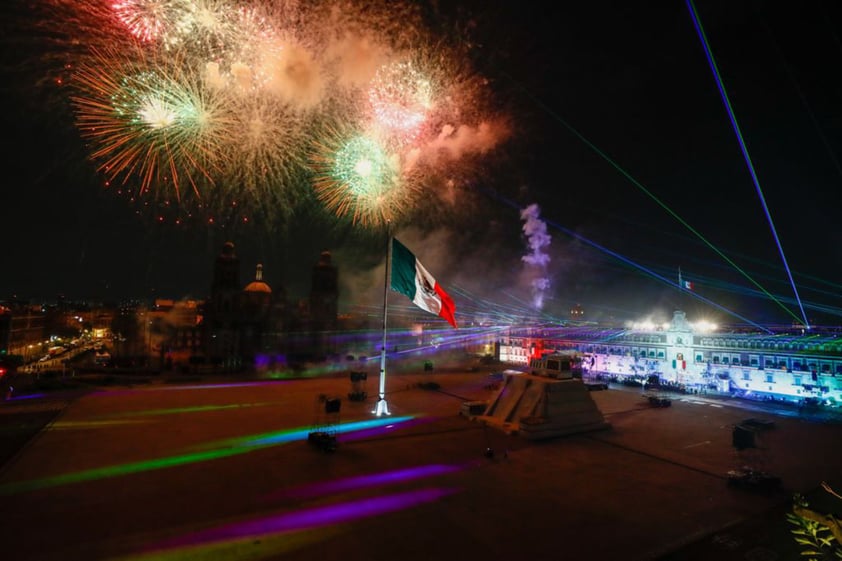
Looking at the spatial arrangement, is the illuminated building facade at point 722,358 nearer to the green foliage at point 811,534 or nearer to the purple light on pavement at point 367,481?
the green foliage at point 811,534

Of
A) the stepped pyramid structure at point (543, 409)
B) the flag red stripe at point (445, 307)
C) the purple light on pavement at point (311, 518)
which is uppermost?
the flag red stripe at point (445, 307)

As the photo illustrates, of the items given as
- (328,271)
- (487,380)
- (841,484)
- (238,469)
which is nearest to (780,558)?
(841,484)

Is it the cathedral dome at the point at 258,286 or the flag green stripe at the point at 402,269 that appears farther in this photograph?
the cathedral dome at the point at 258,286

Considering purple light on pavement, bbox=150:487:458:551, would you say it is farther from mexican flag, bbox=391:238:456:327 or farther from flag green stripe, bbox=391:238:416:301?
flag green stripe, bbox=391:238:416:301

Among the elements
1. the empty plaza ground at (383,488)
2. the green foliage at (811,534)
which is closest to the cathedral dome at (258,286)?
the empty plaza ground at (383,488)

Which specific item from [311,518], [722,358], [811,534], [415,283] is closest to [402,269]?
[415,283]

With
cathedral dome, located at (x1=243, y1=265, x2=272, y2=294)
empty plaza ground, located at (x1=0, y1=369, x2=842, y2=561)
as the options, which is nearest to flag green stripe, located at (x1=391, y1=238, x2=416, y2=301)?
empty plaza ground, located at (x1=0, y1=369, x2=842, y2=561)
